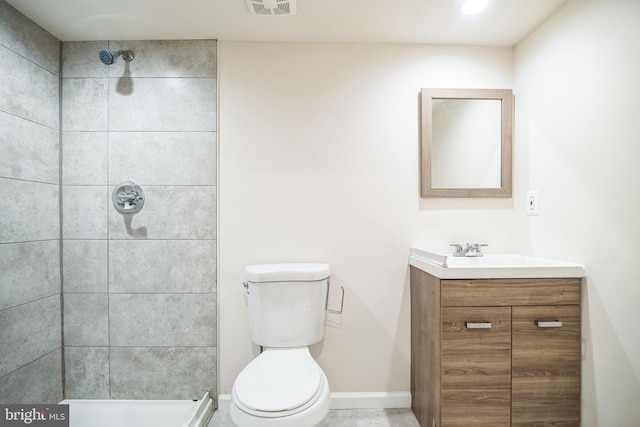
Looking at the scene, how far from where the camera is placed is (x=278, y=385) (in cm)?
127

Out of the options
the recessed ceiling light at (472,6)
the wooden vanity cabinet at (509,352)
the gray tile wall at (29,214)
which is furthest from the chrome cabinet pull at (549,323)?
the gray tile wall at (29,214)

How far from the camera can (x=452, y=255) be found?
5.96ft

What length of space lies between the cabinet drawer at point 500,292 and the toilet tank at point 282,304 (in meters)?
0.68

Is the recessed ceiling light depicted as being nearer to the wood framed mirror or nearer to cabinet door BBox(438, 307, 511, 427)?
the wood framed mirror

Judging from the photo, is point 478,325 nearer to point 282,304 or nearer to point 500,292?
point 500,292

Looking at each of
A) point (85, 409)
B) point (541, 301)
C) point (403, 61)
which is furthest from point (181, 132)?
point (541, 301)

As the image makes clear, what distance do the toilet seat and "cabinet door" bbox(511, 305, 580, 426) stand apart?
0.91 meters

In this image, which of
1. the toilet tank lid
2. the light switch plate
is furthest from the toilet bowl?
the light switch plate

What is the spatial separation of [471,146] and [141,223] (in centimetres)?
207

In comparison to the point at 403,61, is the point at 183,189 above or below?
below

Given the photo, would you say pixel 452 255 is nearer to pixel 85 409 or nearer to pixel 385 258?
pixel 385 258

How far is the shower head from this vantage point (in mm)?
1710

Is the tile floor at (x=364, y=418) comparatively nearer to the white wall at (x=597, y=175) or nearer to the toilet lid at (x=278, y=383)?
the toilet lid at (x=278, y=383)

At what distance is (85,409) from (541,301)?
8.39 feet
